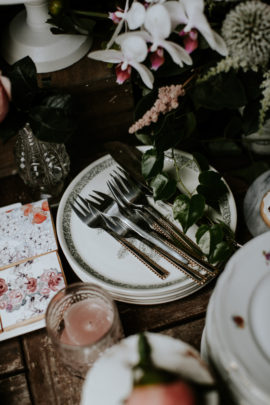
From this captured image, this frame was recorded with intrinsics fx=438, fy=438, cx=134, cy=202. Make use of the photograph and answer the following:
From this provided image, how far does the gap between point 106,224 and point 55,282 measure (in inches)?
4.8

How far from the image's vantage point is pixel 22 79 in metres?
0.65

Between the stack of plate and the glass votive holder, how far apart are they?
0.14 meters

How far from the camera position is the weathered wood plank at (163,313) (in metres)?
0.65

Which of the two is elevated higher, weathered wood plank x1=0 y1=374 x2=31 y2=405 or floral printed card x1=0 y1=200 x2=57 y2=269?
floral printed card x1=0 y1=200 x2=57 y2=269

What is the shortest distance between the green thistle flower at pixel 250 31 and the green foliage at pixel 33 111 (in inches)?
10.4

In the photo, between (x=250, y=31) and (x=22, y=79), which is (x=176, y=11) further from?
(x=22, y=79)

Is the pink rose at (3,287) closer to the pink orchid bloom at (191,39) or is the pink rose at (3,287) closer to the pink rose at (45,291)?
the pink rose at (45,291)

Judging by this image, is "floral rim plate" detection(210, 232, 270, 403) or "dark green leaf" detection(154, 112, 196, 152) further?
"dark green leaf" detection(154, 112, 196, 152)

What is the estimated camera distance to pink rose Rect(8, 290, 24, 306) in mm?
672

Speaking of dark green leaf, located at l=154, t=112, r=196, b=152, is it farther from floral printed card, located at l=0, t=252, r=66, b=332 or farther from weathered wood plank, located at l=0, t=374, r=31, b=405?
weathered wood plank, located at l=0, t=374, r=31, b=405

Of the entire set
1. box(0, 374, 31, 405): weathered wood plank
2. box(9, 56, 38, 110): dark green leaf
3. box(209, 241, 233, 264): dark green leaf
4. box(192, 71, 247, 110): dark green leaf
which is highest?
box(9, 56, 38, 110): dark green leaf

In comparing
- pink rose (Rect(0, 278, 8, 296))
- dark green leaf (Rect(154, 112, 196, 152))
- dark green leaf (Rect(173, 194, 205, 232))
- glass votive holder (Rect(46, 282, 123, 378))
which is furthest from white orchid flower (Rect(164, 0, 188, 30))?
pink rose (Rect(0, 278, 8, 296))

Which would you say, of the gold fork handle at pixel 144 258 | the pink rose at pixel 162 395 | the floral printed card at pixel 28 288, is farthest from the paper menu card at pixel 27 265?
the pink rose at pixel 162 395

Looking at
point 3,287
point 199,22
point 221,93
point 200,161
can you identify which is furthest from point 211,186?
point 3,287
